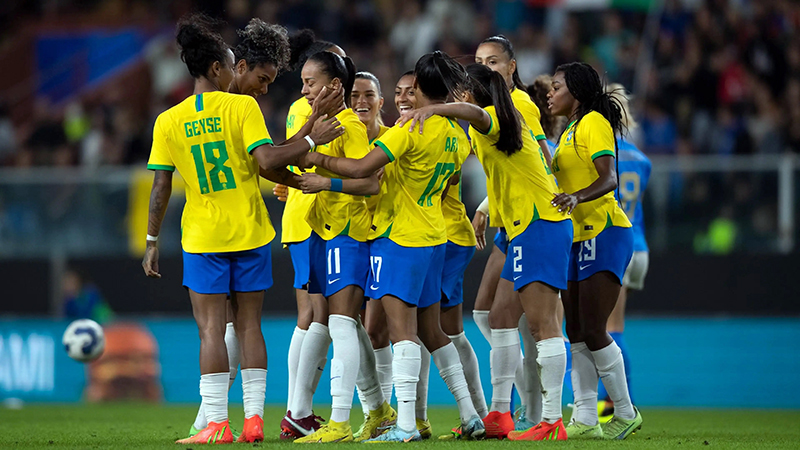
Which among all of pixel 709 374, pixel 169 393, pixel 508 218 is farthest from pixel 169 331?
pixel 508 218

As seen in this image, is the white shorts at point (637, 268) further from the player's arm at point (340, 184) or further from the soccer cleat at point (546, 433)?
the player's arm at point (340, 184)

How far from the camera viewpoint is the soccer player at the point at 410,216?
5883 millimetres

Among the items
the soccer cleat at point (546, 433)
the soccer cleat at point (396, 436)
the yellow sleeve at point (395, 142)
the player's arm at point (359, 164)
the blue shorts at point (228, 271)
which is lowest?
the soccer cleat at point (546, 433)

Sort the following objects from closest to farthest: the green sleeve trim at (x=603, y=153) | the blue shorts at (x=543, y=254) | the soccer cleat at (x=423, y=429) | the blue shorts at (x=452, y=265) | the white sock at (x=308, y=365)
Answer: the blue shorts at (x=543, y=254) < the green sleeve trim at (x=603, y=153) < the white sock at (x=308, y=365) < the soccer cleat at (x=423, y=429) < the blue shorts at (x=452, y=265)

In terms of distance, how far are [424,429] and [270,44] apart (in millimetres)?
2657

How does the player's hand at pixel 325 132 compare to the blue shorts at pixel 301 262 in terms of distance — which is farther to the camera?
the blue shorts at pixel 301 262

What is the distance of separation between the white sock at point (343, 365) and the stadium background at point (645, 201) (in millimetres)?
5013

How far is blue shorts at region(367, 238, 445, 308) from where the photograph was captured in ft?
19.3

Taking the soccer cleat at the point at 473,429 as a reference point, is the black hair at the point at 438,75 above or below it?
above

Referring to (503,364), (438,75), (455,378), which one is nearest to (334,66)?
(438,75)

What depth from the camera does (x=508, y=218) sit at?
6297 mm

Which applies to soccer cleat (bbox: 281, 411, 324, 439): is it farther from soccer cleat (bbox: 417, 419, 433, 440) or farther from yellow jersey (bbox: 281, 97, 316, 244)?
yellow jersey (bbox: 281, 97, 316, 244)

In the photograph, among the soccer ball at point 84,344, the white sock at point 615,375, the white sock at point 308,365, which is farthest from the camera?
the soccer ball at point 84,344

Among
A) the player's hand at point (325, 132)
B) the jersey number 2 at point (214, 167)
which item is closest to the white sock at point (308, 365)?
the jersey number 2 at point (214, 167)
